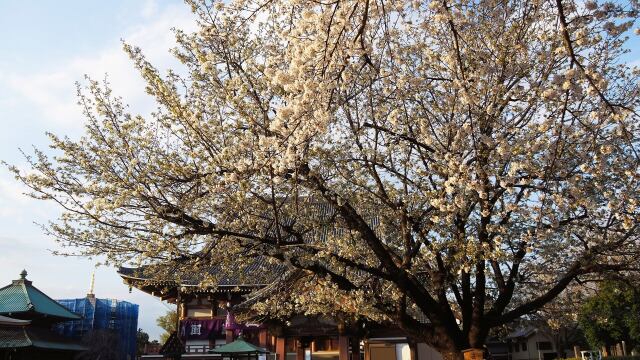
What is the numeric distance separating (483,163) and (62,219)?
7.80 meters

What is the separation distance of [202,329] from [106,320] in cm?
1756

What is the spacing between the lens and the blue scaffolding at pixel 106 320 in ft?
116

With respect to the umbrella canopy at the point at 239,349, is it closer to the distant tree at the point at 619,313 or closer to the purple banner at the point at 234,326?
the purple banner at the point at 234,326

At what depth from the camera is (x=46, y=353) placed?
29.8 metres

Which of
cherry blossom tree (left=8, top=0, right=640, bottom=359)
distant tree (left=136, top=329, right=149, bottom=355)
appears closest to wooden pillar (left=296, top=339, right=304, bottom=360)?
cherry blossom tree (left=8, top=0, right=640, bottom=359)

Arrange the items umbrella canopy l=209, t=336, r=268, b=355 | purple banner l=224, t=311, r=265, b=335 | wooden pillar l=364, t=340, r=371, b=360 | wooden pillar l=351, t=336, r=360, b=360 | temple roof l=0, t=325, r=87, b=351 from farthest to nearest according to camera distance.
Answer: temple roof l=0, t=325, r=87, b=351 → purple banner l=224, t=311, r=265, b=335 → wooden pillar l=364, t=340, r=371, b=360 → wooden pillar l=351, t=336, r=360, b=360 → umbrella canopy l=209, t=336, r=268, b=355

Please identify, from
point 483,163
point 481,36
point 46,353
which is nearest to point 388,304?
point 483,163

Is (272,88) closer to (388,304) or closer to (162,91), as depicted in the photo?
(162,91)

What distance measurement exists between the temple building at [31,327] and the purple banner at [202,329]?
9.50m

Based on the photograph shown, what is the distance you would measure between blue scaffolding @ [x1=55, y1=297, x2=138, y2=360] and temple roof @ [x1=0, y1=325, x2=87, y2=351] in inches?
102

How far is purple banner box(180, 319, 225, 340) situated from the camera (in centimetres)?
2430

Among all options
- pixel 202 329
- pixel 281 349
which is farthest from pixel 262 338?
pixel 202 329

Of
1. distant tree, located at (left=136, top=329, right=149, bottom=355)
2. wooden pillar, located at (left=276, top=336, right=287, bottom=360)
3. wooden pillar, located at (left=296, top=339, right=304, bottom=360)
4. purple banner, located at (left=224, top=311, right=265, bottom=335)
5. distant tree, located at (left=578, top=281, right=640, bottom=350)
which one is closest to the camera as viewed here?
wooden pillar, located at (left=276, top=336, right=287, bottom=360)

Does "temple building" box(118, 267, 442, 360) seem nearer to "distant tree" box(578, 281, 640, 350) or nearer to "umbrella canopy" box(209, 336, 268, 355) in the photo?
"umbrella canopy" box(209, 336, 268, 355)
